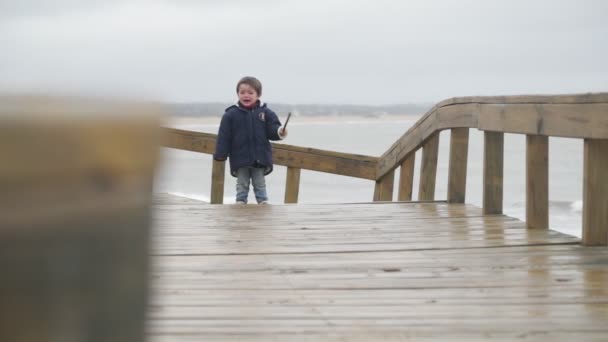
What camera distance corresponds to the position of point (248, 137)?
25.7ft

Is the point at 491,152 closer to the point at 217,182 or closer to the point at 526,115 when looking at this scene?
the point at 526,115

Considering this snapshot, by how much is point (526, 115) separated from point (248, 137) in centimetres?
340

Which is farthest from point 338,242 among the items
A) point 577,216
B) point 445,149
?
point 445,149

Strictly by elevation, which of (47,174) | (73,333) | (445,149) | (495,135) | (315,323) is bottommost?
(315,323)

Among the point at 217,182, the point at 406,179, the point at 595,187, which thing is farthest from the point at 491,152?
the point at 217,182

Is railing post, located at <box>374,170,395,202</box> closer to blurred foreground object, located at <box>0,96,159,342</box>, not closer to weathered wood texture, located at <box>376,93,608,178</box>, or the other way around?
weathered wood texture, located at <box>376,93,608,178</box>

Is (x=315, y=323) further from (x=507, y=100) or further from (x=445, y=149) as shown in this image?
(x=445, y=149)

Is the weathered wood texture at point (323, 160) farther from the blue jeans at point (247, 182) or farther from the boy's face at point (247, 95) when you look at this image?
the boy's face at point (247, 95)

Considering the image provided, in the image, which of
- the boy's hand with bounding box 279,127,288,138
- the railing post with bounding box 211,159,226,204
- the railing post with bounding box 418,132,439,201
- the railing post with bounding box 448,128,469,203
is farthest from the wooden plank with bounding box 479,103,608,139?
the railing post with bounding box 211,159,226,204

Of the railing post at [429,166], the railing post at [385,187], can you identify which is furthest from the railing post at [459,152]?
the railing post at [385,187]

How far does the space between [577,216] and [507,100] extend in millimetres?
20781

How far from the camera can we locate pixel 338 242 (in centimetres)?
471

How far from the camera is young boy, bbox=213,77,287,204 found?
7.82 metres

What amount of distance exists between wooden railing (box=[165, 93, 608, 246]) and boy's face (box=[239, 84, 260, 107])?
464 millimetres
